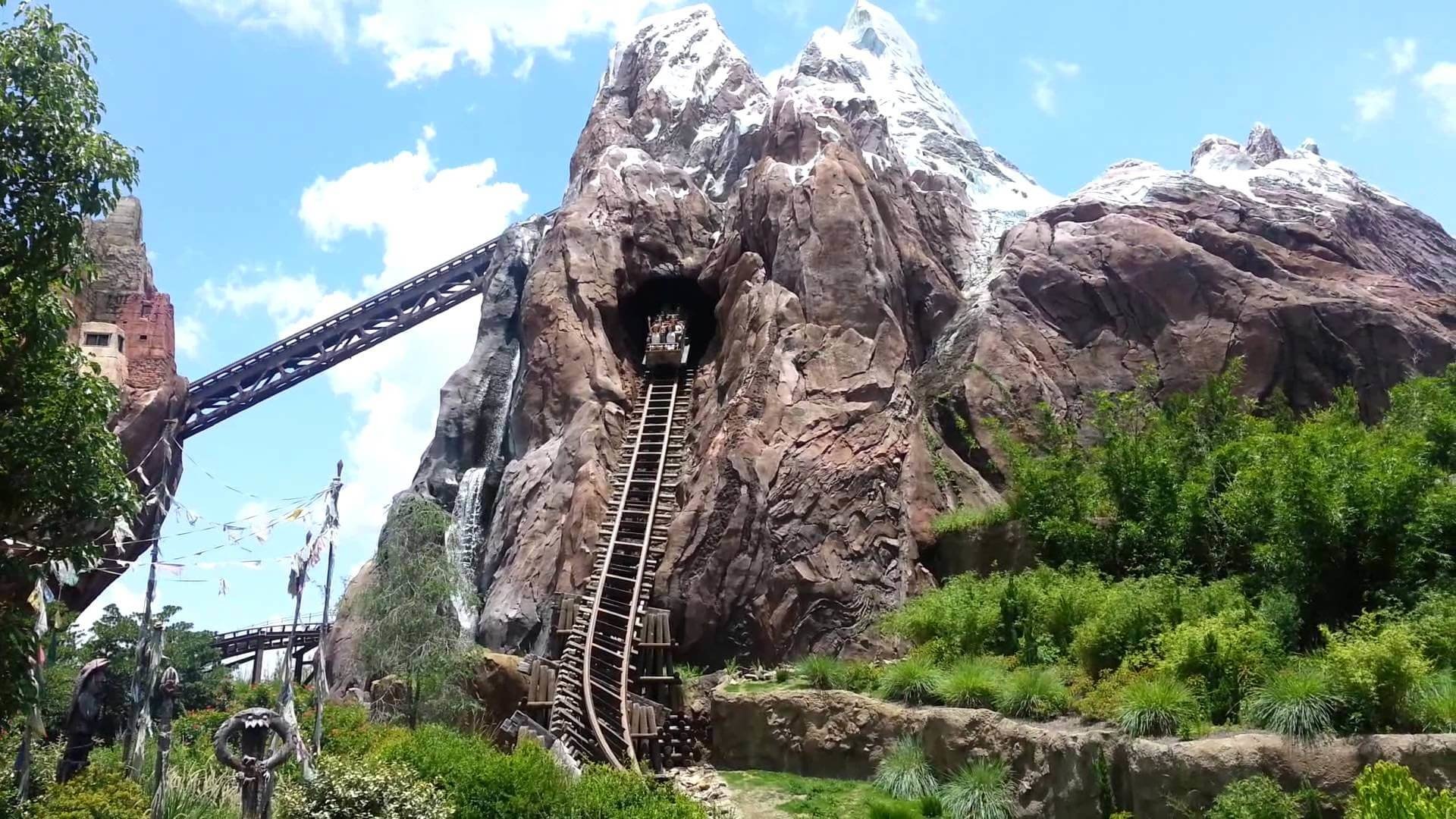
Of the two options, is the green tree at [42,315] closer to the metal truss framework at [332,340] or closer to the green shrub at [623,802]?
the green shrub at [623,802]

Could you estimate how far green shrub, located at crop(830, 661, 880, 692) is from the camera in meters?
14.8

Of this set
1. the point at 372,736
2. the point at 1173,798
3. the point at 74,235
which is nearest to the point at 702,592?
the point at 372,736

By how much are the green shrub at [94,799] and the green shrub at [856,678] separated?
8.46m

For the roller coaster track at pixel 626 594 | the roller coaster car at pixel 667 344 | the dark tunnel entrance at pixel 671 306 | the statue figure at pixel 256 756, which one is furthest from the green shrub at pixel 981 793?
the dark tunnel entrance at pixel 671 306

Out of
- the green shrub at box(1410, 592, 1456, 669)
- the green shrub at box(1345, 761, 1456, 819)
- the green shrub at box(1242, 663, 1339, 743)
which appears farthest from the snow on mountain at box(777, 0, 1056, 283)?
the green shrub at box(1345, 761, 1456, 819)

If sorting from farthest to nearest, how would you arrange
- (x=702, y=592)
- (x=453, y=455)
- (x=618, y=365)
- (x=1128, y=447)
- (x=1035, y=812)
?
(x=453, y=455) < (x=618, y=365) < (x=702, y=592) < (x=1128, y=447) < (x=1035, y=812)

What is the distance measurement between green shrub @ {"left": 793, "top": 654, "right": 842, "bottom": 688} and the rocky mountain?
1694mm

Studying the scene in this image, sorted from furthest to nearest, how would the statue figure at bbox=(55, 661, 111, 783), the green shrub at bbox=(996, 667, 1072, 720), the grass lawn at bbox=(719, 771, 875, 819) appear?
the grass lawn at bbox=(719, 771, 875, 819)
the statue figure at bbox=(55, 661, 111, 783)
the green shrub at bbox=(996, 667, 1072, 720)

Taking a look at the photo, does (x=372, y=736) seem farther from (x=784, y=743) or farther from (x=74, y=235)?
(x=74, y=235)

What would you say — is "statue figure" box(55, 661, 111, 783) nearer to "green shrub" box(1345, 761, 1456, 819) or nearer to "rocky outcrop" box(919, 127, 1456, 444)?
"green shrub" box(1345, 761, 1456, 819)

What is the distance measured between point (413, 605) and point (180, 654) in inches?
822

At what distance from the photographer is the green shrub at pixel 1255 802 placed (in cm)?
891

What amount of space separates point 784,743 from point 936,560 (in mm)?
5266

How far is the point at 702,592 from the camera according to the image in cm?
1842
